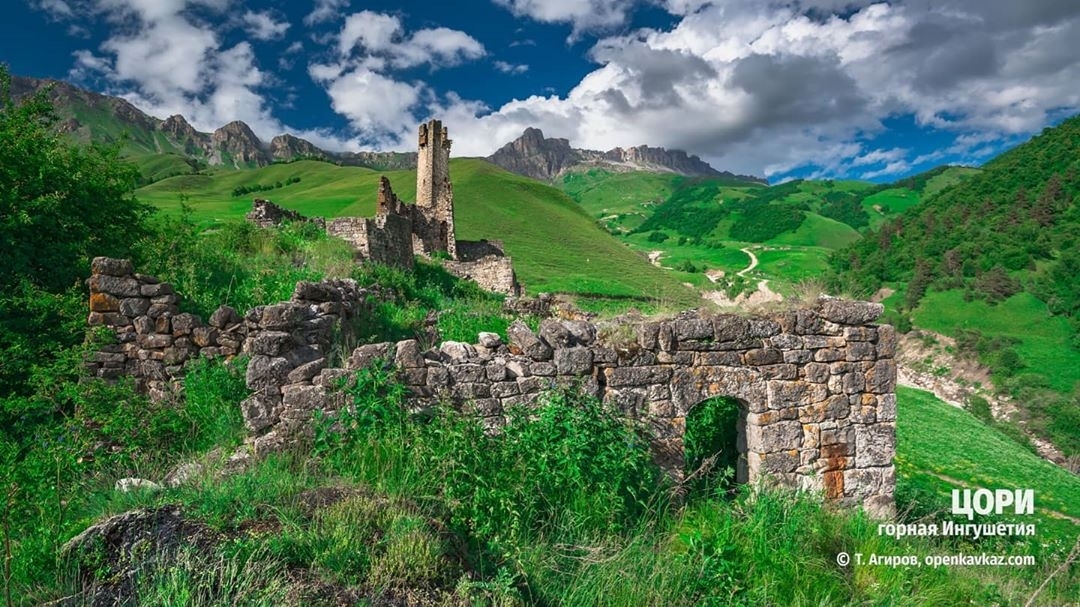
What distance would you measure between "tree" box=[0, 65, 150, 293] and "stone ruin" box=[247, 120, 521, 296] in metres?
6.83

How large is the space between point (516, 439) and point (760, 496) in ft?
8.92

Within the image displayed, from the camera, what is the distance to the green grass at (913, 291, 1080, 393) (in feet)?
172

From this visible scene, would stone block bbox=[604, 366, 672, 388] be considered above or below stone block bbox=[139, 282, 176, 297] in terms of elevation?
Result: below

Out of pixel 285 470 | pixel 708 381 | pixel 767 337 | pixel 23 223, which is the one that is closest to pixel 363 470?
pixel 285 470

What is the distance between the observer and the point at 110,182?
30.3ft

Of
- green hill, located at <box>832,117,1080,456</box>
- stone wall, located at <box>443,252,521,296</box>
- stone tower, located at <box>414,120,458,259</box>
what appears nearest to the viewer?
stone wall, located at <box>443,252,521,296</box>

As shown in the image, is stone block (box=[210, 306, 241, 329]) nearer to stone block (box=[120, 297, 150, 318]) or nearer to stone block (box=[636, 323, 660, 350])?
stone block (box=[120, 297, 150, 318])

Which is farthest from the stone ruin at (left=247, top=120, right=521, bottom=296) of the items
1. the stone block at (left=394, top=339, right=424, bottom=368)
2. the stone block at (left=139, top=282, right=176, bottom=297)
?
the stone block at (left=394, top=339, right=424, bottom=368)

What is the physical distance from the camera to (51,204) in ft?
25.2

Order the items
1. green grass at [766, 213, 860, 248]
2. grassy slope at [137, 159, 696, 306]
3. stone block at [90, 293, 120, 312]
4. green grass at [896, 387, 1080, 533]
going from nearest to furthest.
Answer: stone block at [90, 293, 120, 312] < green grass at [896, 387, 1080, 533] < grassy slope at [137, 159, 696, 306] < green grass at [766, 213, 860, 248]

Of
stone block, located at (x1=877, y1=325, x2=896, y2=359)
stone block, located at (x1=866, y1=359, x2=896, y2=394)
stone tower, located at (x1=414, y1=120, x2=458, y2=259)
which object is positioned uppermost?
stone tower, located at (x1=414, y1=120, x2=458, y2=259)

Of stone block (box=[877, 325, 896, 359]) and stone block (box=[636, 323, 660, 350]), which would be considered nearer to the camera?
stone block (box=[636, 323, 660, 350])

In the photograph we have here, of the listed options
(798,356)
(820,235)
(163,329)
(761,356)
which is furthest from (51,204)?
(820,235)

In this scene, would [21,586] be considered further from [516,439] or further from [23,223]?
[23,223]
